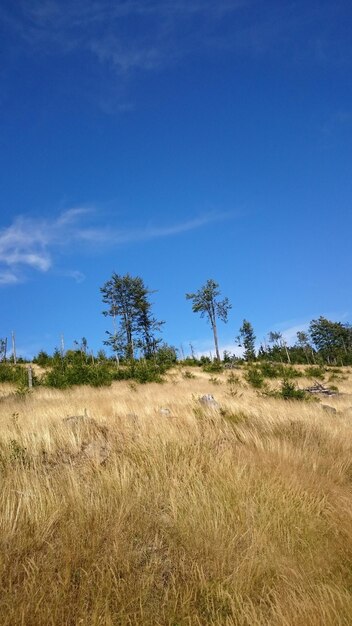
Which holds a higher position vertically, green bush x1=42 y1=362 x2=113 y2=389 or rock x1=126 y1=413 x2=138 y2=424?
green bush x1=42 y1=362 x2=113 y2=389

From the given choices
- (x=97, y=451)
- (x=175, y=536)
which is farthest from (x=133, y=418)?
(x=175, y=536)

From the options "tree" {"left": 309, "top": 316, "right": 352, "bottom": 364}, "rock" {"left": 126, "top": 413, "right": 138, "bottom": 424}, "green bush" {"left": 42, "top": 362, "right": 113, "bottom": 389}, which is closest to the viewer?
"rock" {"left": 126, "top": 413, "right": 138, "bottom": 424}

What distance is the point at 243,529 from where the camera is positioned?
121 inches

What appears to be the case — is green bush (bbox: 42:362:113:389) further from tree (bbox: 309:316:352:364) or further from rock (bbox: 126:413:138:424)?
tree (bbox: 309:316:352:364)

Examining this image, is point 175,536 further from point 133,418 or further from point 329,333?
point 329,333

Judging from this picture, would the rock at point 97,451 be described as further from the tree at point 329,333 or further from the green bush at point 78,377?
the tree at point 329,333

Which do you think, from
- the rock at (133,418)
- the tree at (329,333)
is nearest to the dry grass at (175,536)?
the rock at (133,418)

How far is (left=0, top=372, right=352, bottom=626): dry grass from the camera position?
2158 mm

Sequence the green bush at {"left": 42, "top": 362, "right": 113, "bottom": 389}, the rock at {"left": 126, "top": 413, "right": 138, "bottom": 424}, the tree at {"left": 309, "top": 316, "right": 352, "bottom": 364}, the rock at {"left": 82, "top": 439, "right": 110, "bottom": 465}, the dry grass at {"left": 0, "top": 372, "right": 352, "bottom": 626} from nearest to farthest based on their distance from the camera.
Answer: the dry grass at {"left": 0, "top": 372, "right": 352, "bottom": 626}
the rock at {"left": 82, "top": 439, "right": 110, "bottom": 465}
the rock at {"left": 126, "top": 413, "right": 138, "bottom": 424}
the green bush at {"left": 42, "top": 362, "right": 113, "bottom": 389}
the tree at {"left": 309, "top": 316, "right": 352, "bottom": 364}

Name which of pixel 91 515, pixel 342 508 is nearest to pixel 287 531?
pixel 342 508

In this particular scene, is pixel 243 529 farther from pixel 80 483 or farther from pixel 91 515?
pixel 80 483

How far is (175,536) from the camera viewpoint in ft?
9.64

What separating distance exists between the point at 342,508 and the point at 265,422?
4.11 metres

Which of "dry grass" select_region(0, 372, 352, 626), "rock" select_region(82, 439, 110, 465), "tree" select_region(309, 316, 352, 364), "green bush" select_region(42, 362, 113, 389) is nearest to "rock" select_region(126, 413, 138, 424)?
"rock" select_region(82, 439, 110, 465)
